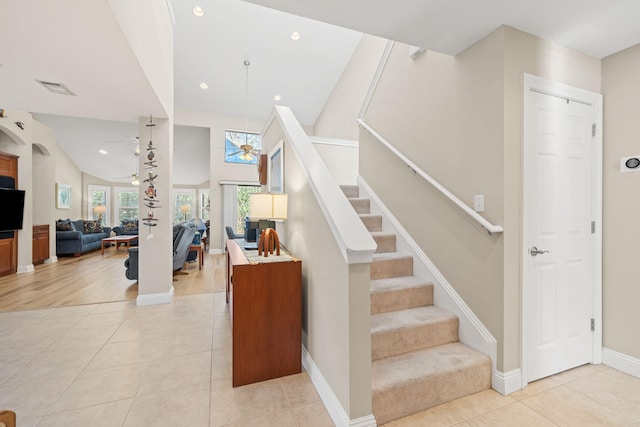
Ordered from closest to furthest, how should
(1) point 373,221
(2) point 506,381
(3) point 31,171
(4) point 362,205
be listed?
(2) point 506,381 < (1) point 373,221 < (4) point 362,205 < (3) point 31,171

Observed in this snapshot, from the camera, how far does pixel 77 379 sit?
1.98m

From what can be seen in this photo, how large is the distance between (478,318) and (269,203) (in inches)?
77.3

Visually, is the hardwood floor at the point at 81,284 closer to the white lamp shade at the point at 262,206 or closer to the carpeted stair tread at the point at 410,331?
the white lamp shade at the point at 262,206

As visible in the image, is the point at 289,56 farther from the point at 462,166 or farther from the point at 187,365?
the point at 187,365

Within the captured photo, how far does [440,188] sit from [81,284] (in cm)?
580

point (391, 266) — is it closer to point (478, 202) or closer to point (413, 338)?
point (413, 338)

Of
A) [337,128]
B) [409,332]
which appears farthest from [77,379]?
[337,128]

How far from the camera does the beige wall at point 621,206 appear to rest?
2.05 m

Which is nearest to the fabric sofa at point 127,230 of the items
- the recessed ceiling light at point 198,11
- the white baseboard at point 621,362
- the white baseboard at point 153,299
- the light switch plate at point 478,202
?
the white baseboard at point 153,299

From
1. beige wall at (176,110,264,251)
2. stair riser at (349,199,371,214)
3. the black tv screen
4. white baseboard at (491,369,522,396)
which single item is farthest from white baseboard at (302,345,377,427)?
beige wall at (176,110,264,251)

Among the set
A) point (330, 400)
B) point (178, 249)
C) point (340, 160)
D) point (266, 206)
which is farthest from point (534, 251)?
point (178, 249)

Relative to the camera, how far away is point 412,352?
6.35 feet

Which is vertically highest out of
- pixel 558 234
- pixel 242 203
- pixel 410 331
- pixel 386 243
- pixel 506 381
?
pixel 242 203

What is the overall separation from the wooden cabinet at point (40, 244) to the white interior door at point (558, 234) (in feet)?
28.7
